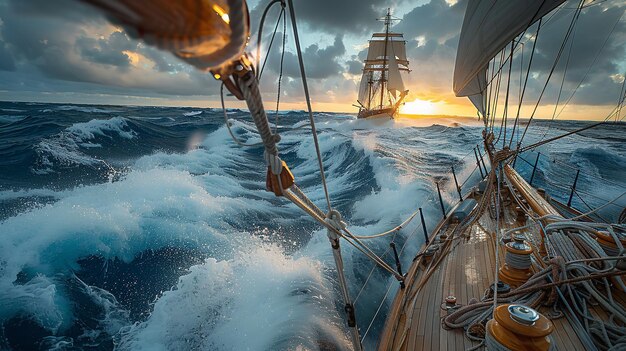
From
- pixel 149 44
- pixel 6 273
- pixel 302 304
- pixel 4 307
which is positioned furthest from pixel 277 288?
pixel 149 44

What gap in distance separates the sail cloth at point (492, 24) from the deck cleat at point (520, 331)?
14.3 ft

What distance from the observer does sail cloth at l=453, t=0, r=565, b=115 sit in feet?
15.2

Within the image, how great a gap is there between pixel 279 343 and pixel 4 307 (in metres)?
5.35

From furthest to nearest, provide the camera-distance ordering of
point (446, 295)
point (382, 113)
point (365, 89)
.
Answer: point (365, 89) → point (382, 113) → point (446, 295)

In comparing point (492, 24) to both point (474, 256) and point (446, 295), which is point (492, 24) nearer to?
point (474, 256)

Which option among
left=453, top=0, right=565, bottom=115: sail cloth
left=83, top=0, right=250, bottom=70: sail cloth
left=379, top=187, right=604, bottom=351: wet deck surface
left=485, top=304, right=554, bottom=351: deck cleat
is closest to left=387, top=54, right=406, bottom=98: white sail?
left=453, top=0, right=565, bottom=115: sail cloth

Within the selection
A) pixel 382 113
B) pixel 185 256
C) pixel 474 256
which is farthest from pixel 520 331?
pixel 382 113

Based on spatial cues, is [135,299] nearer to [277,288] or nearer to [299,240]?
[277,288]

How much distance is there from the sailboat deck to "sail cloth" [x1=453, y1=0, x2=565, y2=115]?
366 cm

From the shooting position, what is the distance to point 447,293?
4.04 meters

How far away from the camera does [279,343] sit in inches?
195

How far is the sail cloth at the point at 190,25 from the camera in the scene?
79 centimetres

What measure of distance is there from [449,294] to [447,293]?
0.04m

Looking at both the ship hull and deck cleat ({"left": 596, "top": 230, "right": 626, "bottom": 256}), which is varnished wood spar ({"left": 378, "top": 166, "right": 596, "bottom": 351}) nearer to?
deck cleat ({"left": 596, "top": 230, "right": 626, "bottom": 256})
